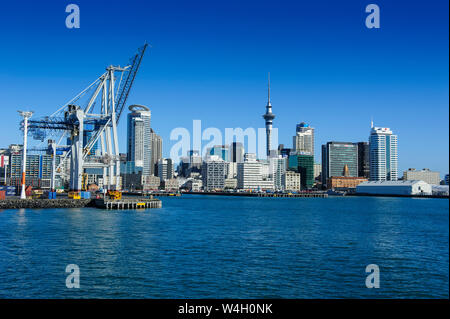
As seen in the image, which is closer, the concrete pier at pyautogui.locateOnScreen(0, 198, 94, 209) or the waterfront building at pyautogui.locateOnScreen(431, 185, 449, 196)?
the concrete pier at pyautogui.locateOnScreen(0, 198, 94, 209)

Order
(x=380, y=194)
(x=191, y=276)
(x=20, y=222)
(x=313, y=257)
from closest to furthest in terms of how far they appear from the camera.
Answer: (x=191, y=276) → (x=313, y=257) → (x=20, y=222) → (x=380, y=194)

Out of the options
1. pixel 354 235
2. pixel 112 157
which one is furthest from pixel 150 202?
pixel 354 235

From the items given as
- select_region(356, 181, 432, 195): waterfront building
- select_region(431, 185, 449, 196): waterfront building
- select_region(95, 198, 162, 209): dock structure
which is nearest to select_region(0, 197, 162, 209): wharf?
select_region(95, 198, 162, 209): dock structure

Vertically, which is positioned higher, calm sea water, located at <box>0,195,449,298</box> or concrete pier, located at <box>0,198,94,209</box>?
concrete pier, located at <box>0,198,94,209</box>

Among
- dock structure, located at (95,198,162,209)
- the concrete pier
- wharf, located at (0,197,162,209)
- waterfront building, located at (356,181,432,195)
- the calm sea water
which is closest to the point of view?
the calm sea water

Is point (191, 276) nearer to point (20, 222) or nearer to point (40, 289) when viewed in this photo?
point (40, 289)

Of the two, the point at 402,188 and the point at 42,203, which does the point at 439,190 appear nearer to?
the point at 402,188

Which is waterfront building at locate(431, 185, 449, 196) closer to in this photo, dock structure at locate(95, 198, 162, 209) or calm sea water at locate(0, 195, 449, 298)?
dock structure at locate(95, 198, 162, 209)

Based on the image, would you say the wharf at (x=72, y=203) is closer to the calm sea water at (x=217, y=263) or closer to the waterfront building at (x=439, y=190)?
the calm sea water at (x=217, y=263)

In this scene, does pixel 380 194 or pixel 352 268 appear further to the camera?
pixel 380 194

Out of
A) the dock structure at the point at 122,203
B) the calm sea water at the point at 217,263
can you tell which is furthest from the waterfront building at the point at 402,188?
the calm sea water at the point at 217,263

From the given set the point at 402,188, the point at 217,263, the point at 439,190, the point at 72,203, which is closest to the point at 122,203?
the point at 72,203

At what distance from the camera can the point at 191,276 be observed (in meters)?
18.1
